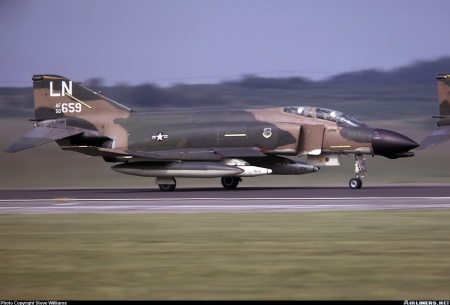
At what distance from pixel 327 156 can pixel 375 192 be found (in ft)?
9.36

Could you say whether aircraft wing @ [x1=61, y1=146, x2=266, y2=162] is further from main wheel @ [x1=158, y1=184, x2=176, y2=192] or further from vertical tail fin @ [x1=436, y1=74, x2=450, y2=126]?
vertical tail fin @ [x1=436, y1=74, x2=450, y2=126]

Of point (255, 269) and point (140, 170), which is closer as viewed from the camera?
point (255, 269)

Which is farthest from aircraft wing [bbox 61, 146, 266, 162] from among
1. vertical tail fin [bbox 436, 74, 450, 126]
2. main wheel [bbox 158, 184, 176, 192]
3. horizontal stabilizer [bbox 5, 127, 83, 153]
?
vertical tail fin [bbox 436, 74, 450, 126]

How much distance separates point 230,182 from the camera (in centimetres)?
2831

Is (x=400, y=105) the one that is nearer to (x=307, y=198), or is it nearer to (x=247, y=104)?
(x=247, y=104)

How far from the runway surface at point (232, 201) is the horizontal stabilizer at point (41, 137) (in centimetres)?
200

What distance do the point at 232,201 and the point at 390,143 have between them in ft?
20.9

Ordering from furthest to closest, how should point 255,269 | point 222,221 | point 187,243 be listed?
point 222,221, point 187,243, point 255,269

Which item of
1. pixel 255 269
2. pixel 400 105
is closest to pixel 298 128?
pixel 255 269

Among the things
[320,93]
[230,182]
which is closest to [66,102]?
[230,182]

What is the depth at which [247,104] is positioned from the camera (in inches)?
3329

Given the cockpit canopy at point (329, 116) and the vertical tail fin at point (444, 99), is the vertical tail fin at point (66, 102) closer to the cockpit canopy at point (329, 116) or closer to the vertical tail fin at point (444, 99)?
the cockpit canopy at point (329, 116)

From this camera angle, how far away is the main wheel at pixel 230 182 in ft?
92.7

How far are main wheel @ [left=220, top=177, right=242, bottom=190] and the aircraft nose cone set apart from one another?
4.70 metres
